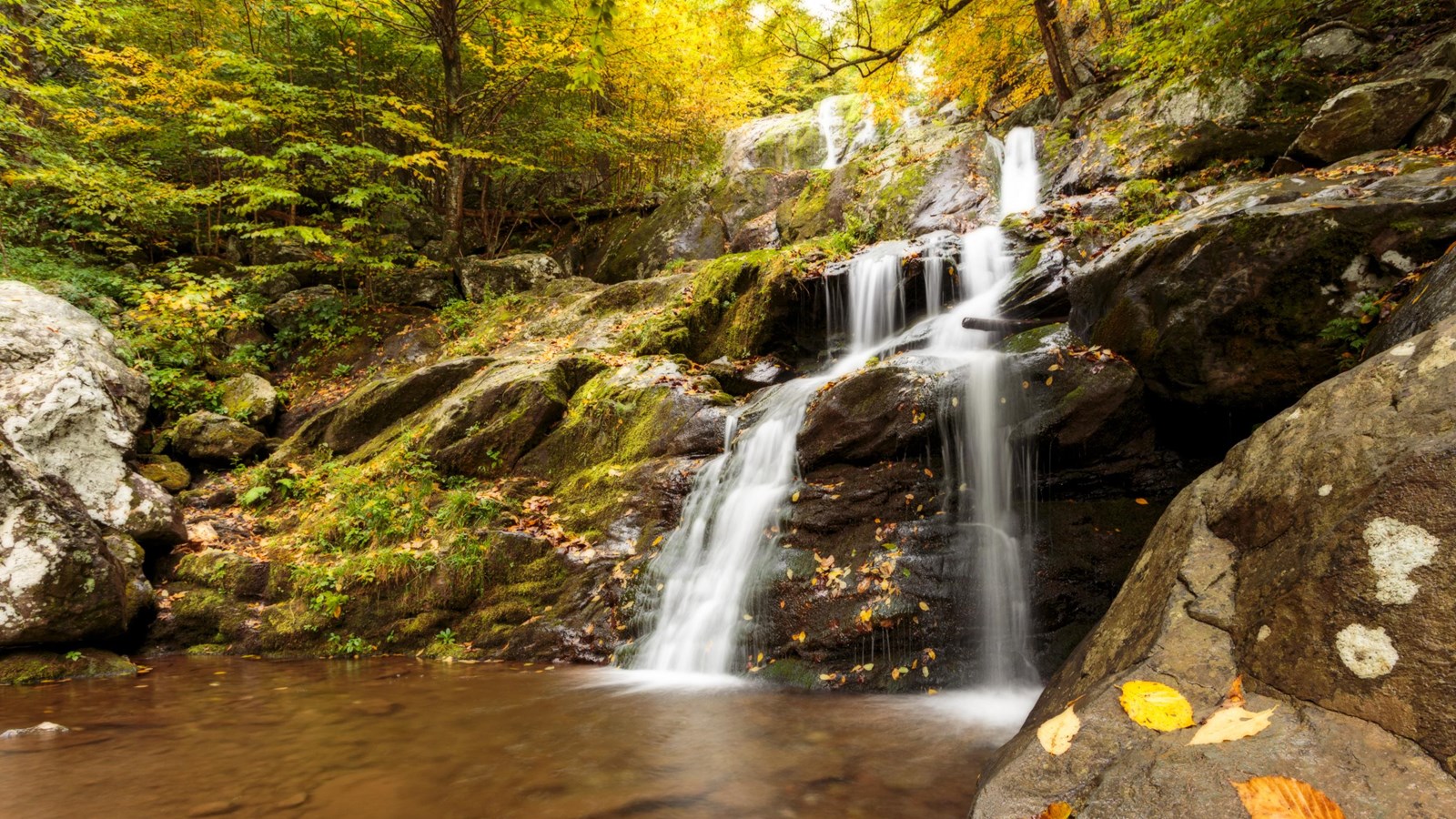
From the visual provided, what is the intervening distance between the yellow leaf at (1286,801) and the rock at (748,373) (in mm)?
6652

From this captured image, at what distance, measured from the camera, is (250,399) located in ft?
32.8

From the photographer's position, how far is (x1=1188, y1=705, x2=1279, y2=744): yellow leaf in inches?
68.2

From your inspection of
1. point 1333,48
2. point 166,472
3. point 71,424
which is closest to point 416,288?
point 166,472

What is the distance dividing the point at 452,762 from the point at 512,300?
1044 cm

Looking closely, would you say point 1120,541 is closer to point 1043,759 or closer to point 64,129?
point 1043,759


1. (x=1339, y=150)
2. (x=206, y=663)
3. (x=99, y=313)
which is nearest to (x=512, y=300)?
(x=99, y=313)

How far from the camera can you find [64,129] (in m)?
11.9

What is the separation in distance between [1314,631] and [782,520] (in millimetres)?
3845

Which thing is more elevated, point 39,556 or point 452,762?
point 39,556

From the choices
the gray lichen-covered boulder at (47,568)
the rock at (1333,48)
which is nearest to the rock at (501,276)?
the gray lichen-covered boulder at (47,568)

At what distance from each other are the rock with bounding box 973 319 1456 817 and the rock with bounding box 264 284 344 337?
1372 centimetres

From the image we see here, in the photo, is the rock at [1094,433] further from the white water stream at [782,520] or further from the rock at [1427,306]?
the rock at [1427,306]

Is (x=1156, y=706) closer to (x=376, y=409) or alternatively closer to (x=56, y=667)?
(x=56, y=667)

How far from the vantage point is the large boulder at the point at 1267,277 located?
13.1ft
